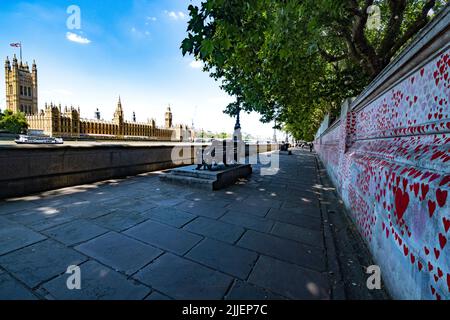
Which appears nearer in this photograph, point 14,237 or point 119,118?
point 14,237

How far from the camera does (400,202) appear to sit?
2.02 meters

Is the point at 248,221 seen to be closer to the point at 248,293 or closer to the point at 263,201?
the point at 263,201

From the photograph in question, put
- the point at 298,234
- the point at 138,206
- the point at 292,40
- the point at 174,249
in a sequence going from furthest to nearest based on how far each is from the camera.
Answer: the point at 292,40
the point at 138,206
the point at 298,234
the point at 174,249

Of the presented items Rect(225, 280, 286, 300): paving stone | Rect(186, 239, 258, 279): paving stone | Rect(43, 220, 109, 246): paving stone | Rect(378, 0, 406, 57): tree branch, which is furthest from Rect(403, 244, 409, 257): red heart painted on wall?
Rect(378, 0, 406, 57): tree branch

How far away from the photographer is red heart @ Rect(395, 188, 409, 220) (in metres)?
1.91

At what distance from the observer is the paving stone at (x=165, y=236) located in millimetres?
2785

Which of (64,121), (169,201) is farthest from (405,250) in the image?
(64,121)

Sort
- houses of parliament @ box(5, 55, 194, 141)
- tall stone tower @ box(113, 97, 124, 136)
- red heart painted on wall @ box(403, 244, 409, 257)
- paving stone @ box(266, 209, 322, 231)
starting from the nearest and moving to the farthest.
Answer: red heart painted on wall @ box(403, 244, 409, 257) < paving stone @ box(266, 209, 322, 231) < houses of parliament @ box(5, 55, 194, 141) < tall stone tower @ box(113, 97, 124, 136)

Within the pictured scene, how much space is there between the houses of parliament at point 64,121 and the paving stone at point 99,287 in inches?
2239

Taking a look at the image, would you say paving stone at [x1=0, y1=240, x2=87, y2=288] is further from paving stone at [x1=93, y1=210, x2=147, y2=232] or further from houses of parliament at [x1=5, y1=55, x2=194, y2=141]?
houses of parliament at [x1=5, y1=55, x2=194, y2=141]

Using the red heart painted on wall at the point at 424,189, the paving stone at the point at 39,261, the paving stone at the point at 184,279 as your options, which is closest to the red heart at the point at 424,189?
the red heart painted on wall at the point at 424,189

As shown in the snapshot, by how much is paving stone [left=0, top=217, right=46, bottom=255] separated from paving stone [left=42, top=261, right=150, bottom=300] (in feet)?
3.53

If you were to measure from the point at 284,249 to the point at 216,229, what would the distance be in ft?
3.67

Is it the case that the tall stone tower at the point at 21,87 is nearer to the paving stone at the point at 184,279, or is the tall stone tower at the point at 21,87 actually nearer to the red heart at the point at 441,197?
the paving stone at the point at 184,279
